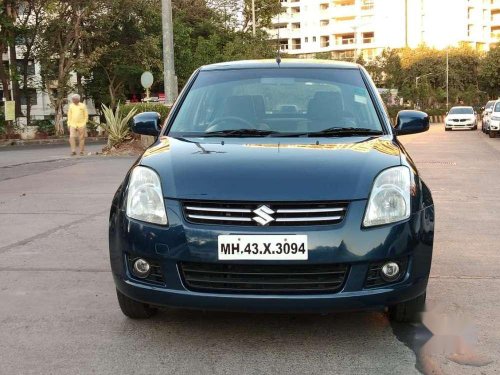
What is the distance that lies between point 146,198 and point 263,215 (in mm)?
687

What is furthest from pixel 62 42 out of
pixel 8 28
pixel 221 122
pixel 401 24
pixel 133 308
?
pixel 401 24

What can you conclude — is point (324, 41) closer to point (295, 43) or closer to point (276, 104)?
point (295, 43)

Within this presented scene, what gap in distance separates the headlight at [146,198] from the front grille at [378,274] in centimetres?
109

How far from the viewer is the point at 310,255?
3.25 metres

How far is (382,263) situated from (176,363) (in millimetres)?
1181

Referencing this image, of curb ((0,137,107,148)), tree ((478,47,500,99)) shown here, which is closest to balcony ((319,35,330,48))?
tree ((478,47,500,99))

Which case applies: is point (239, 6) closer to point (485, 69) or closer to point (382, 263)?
point (485, 69)

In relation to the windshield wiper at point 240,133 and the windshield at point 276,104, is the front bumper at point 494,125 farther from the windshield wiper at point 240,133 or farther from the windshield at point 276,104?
the windshield wiper at point 240,133

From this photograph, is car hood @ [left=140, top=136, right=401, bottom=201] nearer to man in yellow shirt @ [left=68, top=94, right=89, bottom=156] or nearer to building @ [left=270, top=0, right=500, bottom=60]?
man in yellow shirt @ [left=68, top=94, right=89, bottom=156]

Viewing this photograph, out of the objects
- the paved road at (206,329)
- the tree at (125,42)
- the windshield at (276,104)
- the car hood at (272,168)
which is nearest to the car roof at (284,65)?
the windshield at (276,104)

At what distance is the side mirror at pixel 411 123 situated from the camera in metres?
4.84

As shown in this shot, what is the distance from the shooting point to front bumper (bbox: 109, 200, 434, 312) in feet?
10.7

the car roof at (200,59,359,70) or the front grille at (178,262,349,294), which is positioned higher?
the car roof at (200,59,359,70)

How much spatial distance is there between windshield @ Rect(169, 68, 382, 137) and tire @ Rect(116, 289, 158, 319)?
1.20 metres
